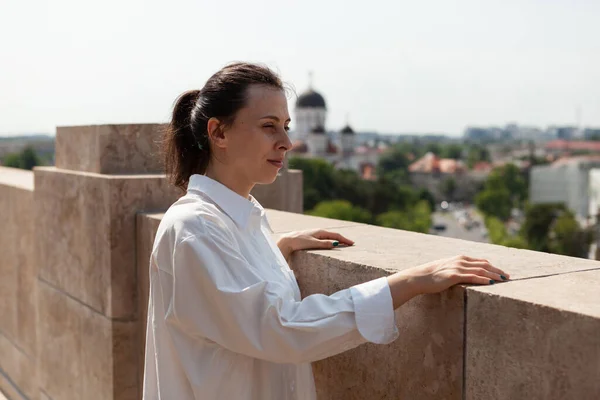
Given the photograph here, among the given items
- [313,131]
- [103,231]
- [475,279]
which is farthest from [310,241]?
[313,131]

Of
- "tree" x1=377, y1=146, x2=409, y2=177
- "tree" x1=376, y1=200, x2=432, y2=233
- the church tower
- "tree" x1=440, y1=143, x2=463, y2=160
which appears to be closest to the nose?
"tree" x1=376, y1=200, x2=432, y2=233

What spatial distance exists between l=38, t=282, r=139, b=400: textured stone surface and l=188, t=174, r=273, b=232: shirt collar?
132cm

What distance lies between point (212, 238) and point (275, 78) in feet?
1.37

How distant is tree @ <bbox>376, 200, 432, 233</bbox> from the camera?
6222 centimetres

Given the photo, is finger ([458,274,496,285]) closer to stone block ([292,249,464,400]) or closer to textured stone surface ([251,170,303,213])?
stone block ([292,249,464,400])

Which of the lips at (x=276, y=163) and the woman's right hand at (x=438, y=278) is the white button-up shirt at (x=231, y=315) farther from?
the lips at (x=276, y=163)

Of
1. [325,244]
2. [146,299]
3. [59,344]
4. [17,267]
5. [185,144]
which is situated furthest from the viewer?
[17,267]

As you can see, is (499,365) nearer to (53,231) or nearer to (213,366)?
(213,366)

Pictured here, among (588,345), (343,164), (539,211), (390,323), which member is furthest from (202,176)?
(343,164)

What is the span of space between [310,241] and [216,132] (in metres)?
0.48

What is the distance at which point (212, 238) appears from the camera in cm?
166

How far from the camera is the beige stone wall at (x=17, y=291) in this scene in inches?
158

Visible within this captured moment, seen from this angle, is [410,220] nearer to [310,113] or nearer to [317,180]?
[317,180]

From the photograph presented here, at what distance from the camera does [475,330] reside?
1656 mm
